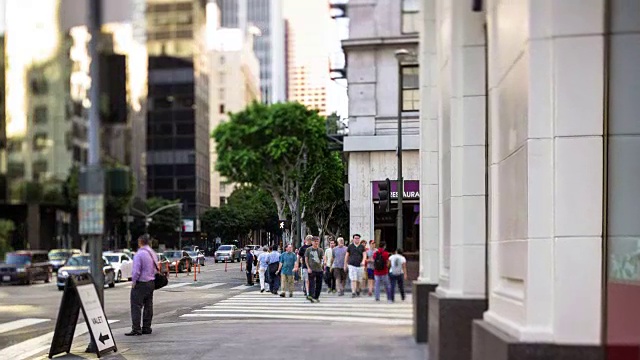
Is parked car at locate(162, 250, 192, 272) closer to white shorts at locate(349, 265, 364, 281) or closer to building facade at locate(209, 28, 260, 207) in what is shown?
building facade at locate(209, 28, 260, 207)

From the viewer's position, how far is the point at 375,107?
34.2 metres

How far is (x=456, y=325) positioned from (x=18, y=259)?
1325 inches

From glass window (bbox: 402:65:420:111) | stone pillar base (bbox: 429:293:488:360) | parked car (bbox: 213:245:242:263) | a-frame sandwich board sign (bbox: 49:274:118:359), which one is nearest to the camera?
stone pillar base (bbox: 429:293:488:360)

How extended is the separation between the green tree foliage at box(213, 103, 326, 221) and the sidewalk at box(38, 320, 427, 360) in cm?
1933

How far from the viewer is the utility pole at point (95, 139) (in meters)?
10.0

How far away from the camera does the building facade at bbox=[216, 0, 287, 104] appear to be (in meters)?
18.9

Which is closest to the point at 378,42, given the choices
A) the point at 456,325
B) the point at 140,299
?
the point at 140,299

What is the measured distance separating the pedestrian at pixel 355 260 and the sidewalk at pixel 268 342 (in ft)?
22.8

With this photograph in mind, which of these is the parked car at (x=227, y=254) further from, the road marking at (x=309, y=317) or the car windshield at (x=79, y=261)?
the road marking at (x=309, y=317)

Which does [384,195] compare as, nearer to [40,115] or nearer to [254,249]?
[254,249]

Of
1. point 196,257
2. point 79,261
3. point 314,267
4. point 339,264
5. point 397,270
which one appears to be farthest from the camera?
point 79,261

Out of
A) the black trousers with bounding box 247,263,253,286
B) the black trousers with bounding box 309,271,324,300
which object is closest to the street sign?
the black trousers with bounding box 309,271,324,300

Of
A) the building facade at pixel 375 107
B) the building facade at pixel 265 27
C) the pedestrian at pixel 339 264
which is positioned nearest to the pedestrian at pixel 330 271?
the pedestrian at pixel 339 264

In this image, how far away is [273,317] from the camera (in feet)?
54.9
